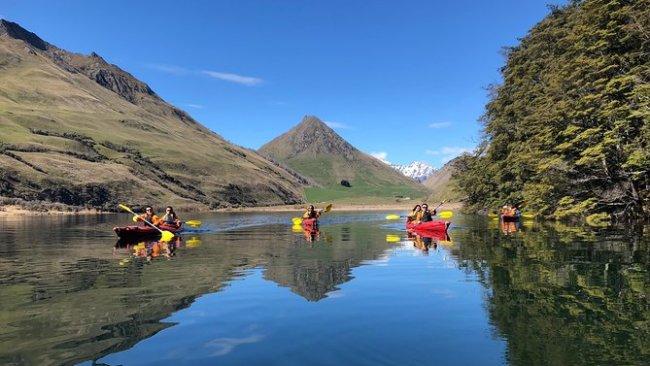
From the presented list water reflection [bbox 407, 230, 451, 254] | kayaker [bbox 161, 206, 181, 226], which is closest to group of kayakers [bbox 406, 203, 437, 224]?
water reflection [bbox 407, 230, 451, 254]

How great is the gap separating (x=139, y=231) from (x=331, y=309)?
2794cm

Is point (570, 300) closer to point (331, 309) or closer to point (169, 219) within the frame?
point (331, 309)

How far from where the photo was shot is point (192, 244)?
36875mm

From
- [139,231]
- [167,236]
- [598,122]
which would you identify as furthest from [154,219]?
[598,122]

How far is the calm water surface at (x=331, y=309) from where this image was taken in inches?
432

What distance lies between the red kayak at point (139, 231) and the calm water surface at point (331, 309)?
898cm

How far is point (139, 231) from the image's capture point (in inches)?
1547

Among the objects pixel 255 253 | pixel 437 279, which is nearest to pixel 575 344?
pixel 437 279

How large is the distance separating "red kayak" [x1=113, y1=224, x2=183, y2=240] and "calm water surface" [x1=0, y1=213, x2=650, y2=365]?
8980 mm

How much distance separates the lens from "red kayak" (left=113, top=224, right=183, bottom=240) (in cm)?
3784

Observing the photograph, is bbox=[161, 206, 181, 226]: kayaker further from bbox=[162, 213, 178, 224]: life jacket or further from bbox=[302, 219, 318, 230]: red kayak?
bbox=[302, 219, 318, 230]: red kayak

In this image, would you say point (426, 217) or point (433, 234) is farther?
point (426, 217)

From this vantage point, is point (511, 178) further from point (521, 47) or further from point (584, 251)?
point (584, 251)

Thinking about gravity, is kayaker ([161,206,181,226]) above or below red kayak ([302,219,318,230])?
above
